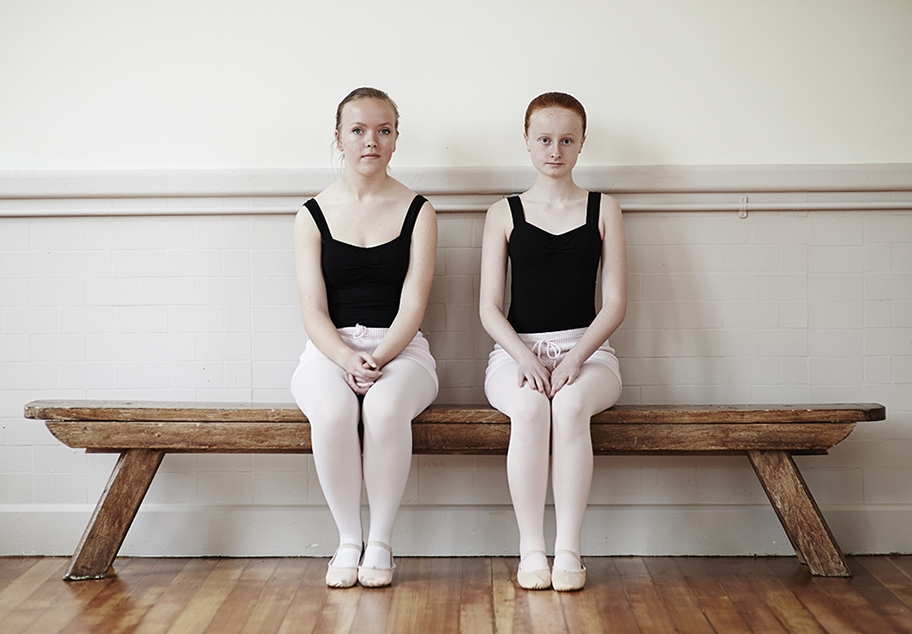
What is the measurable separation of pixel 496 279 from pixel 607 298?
1.12 ft

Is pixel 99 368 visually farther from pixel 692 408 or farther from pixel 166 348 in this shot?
pixel 692 408

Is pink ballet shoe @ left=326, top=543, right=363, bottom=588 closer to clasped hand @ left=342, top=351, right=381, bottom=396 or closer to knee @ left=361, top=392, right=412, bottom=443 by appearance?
knee @ left=361, top=392, right=412, bottom=443

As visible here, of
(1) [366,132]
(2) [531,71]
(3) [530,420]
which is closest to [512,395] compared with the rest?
(3) [530,420]

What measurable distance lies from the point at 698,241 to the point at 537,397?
2.74 ft

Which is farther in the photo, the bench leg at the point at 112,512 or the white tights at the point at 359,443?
the bench leg at the point at 112,512

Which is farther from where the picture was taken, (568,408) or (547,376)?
(547,376)

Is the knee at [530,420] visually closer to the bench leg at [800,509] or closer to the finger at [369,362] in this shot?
the finger at [369,362]

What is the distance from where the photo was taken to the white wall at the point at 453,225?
271cm

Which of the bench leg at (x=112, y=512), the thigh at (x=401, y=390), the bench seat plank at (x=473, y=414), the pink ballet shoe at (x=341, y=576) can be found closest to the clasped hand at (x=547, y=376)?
the bench seat plank at (x=473, y=414)

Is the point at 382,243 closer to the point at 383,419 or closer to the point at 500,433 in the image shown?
the point at 383,419

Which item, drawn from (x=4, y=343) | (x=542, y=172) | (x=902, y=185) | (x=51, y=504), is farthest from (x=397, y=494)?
(x=902, y=185)

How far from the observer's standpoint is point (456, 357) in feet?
9.04

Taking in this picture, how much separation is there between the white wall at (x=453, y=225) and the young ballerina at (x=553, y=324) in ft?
0.58

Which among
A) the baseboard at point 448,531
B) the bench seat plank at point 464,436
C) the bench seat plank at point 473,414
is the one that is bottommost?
the baseboard at point 448,531
